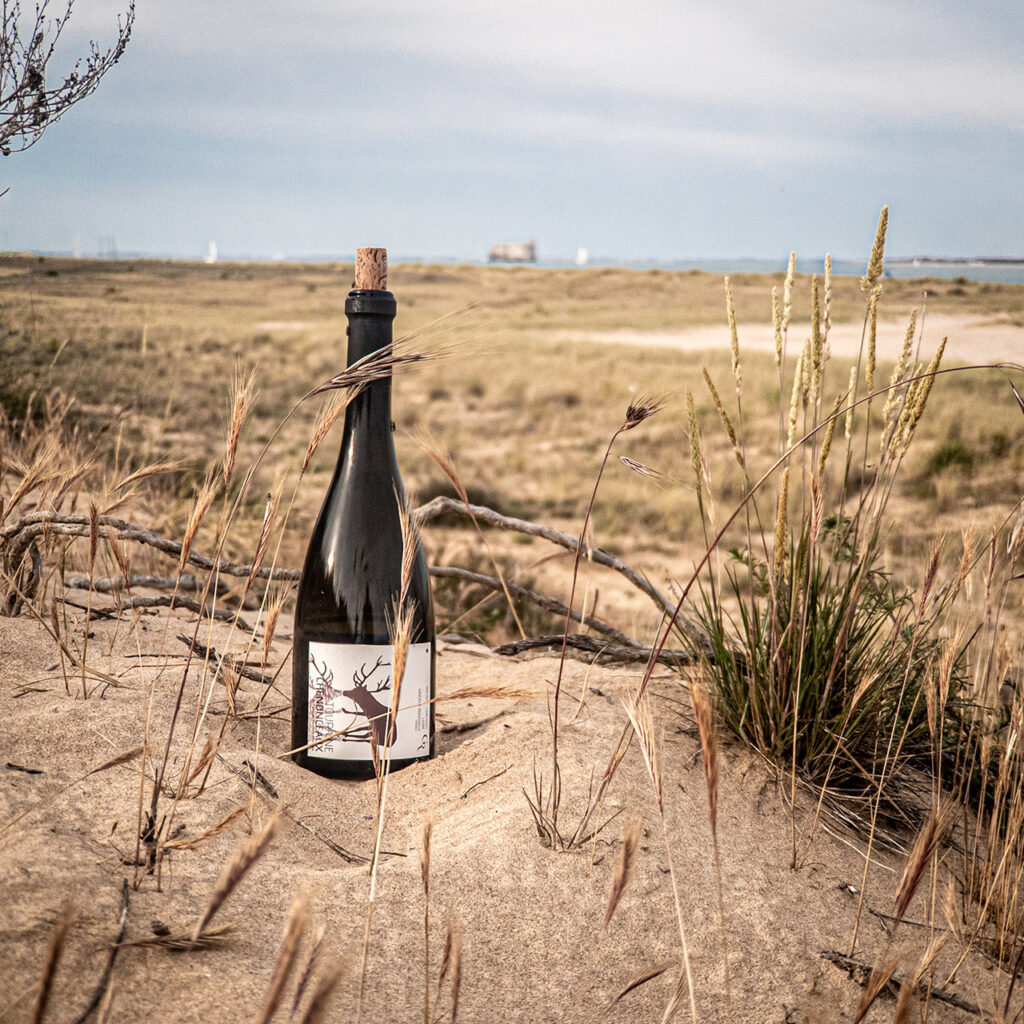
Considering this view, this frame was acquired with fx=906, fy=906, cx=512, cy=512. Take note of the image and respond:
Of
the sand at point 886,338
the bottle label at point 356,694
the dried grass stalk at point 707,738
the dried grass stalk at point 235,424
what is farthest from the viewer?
the sand at point 886,338

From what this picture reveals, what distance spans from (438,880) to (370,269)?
1166 millimetres

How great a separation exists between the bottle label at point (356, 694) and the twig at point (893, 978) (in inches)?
33.0

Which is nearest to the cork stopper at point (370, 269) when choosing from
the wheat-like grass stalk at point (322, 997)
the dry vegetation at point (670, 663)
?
the dry vegetation at point (670, 663)

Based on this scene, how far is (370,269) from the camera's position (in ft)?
6.04

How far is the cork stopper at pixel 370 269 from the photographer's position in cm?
183

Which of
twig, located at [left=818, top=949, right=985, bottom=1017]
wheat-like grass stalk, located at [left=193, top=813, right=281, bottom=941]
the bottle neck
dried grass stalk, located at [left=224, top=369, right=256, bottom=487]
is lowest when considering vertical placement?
twig, located at [left=818, top=949, right=985, bottom=1017]

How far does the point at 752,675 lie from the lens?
76.1 inches

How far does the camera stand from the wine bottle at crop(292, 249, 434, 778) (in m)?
1.77

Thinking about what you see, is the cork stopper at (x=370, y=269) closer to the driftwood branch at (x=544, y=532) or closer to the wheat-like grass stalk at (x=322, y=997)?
the driftwood branch at (x=544, y=532)

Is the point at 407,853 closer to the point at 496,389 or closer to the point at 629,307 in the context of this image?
the point at 496,389

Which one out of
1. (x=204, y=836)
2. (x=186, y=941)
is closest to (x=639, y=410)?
(x=204, y=836)

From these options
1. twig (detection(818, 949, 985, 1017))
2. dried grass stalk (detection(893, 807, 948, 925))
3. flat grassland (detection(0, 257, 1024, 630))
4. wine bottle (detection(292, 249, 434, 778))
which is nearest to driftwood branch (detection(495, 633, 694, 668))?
flat grassland (detection(0, 257, 1024, 630))

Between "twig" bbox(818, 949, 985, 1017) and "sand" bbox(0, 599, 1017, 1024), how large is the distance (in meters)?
0.01

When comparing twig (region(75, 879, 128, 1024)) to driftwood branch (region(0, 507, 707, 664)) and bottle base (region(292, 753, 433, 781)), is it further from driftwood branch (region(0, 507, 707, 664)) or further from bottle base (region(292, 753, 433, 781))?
driftwood branch (region(0, 507, 707, 664))
